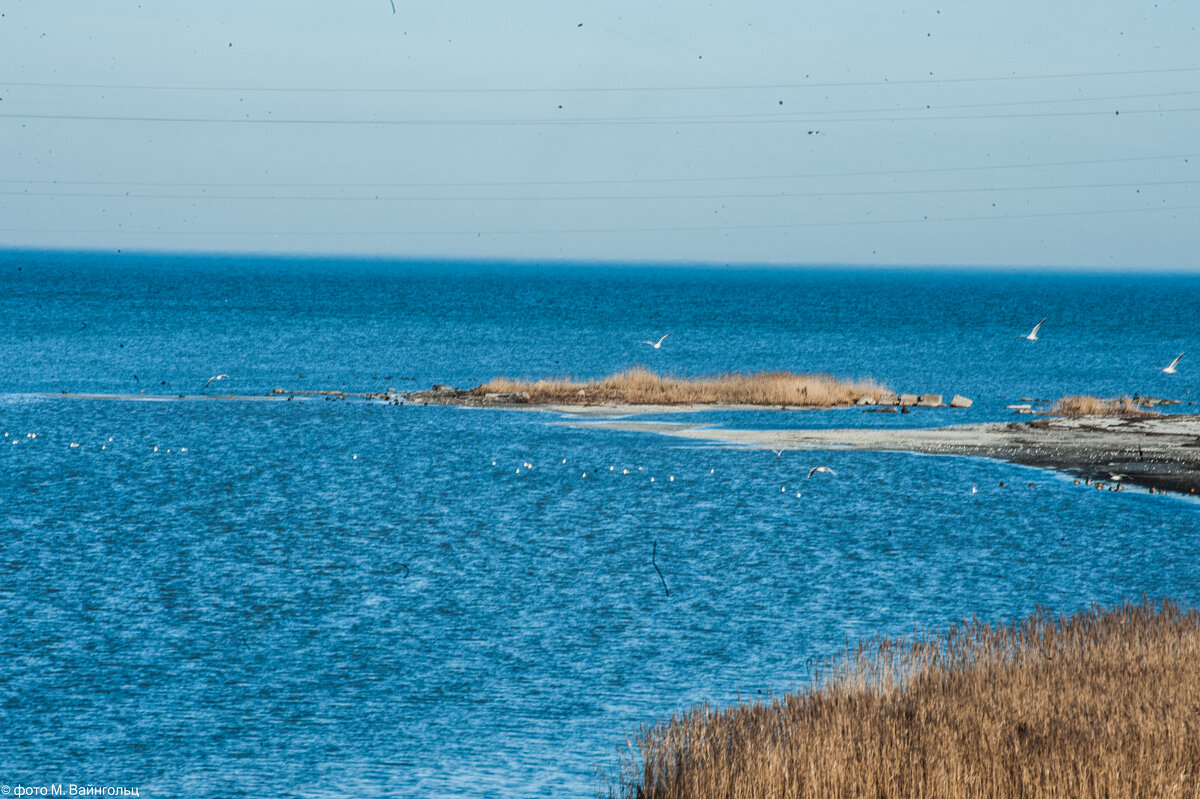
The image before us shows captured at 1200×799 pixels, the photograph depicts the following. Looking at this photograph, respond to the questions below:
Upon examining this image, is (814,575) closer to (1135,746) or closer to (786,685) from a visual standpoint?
(786,685)

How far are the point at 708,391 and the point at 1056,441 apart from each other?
20.1 metres

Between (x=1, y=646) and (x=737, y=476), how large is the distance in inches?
1088

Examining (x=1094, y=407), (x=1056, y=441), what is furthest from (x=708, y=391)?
(x=1056, y=441)

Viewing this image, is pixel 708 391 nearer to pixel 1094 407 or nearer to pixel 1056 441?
pixel 1094 407

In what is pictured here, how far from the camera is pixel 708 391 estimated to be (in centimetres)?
6875

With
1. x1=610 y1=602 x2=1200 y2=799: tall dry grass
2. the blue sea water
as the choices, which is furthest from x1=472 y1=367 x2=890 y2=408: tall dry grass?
x1=610 y1=602 x2=1200 y2=799: tall dry grass

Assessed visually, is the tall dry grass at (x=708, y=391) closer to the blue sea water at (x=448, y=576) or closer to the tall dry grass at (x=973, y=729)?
the blue sea water at (x=448, y=576)

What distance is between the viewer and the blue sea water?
20.1 m

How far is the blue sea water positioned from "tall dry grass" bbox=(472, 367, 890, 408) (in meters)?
3.00

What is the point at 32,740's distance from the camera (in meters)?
19.7

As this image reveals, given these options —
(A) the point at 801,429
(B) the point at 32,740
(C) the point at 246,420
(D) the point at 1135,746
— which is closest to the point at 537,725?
(B) the point at 32,740

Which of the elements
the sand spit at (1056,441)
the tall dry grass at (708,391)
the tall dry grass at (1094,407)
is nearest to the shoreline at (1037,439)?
the sand spit at (1056,441)

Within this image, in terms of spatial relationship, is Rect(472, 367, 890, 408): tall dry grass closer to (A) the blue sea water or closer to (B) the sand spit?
(A) the blue sea water

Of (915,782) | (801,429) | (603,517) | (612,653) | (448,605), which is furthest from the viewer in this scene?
(801,429)
